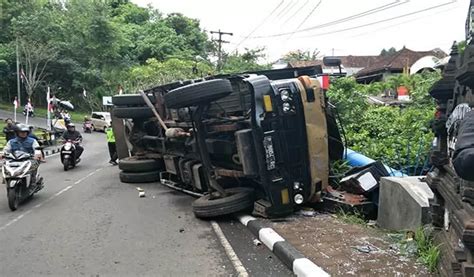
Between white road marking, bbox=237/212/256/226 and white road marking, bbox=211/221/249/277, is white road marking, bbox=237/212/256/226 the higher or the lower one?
the higher one

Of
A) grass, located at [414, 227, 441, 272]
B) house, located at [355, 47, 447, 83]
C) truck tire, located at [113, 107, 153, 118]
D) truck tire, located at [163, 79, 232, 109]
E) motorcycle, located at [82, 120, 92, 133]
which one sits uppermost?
house, located at [355, 47, 447, 83]

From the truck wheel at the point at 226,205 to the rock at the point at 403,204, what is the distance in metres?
1.89

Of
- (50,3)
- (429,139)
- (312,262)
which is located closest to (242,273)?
(312,262)

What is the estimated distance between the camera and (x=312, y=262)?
484 cm

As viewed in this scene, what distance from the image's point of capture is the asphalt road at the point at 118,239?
16.8 feet

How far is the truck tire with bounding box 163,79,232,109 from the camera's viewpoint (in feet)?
22.3

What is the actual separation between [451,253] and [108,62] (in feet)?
164

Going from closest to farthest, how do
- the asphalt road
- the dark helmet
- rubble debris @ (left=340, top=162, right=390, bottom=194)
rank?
the asphalt road, rubble debris @ (left=340, top=162, right=390, bottom=194), the dark helmet

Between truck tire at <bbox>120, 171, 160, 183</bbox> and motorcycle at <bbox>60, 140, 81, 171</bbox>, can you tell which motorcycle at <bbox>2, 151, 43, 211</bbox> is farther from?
motorcycle at <bbox>60, 140, 81, 171</bbox>

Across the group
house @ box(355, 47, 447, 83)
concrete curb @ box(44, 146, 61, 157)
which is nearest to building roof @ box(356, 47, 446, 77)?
house @ box(355, 47, 447, 83)

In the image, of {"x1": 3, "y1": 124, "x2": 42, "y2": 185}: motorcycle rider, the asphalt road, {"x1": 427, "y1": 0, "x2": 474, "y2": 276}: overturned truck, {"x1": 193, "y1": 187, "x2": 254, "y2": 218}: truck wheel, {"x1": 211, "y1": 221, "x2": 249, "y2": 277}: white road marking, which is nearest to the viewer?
{"x1": 427, "y1": 0, "x2": 474, "y2": 276}: overturned truck

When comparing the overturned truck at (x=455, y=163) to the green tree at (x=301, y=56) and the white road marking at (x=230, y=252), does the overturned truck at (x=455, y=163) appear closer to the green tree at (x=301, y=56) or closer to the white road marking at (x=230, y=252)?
the white road marking at (x=230, y=252)

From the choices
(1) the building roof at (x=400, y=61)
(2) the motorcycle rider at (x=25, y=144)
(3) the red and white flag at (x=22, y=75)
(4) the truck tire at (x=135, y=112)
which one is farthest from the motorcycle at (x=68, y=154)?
(3) the red and white flag at (x=22, y=75)

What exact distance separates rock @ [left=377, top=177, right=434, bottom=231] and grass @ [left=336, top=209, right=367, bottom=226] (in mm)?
270
